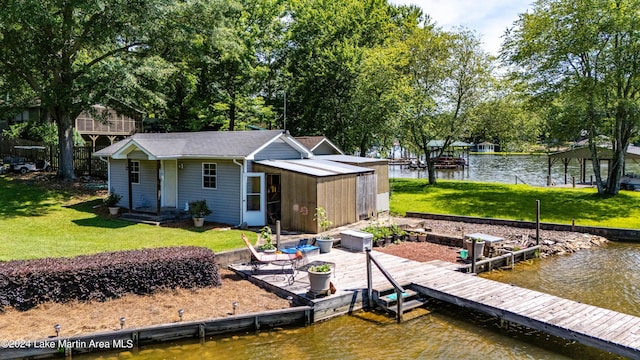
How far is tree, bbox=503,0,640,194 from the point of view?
20.8 metres

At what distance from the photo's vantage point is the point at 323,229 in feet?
49.9

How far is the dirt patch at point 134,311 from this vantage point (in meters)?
7.96

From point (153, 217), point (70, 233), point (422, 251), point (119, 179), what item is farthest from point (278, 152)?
point (70, 233)

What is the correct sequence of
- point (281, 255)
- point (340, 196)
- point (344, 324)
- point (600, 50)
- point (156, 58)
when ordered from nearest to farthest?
Answer: 1. point (344, 324)
2. point (281, 255)
3. point (340, 196)
4. point (600, 50)
5. point (156, 58)

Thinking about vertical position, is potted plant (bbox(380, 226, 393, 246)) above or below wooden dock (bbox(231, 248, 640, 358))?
above

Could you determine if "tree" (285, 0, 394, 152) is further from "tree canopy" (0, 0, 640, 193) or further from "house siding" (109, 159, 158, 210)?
"house siding" (109, 159, 158, 210)

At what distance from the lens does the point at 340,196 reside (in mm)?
16109

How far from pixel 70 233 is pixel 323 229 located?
336 inches

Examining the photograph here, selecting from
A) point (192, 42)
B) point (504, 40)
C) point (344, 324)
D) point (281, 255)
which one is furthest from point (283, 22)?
point (344, 324)

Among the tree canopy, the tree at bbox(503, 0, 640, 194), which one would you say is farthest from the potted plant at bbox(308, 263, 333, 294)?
the tree at bbox(503, 0, 640, 194)

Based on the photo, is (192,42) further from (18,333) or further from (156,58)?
(18,333)

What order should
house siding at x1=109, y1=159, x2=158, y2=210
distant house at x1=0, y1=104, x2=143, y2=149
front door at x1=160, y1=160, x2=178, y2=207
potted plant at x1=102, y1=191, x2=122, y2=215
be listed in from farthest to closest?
distant house at x1=0, y1=104, x2=143, y2=149
house siding at x1=109, y1=159, x2=158, y2=210
potted plant at x1=102, y1=191, x2=122, y2=215
front door at x1=160, y1=160, x2=178, y2=207

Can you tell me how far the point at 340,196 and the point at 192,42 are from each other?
42.0 feet

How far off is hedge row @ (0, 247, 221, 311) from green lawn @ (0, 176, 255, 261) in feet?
7.89
